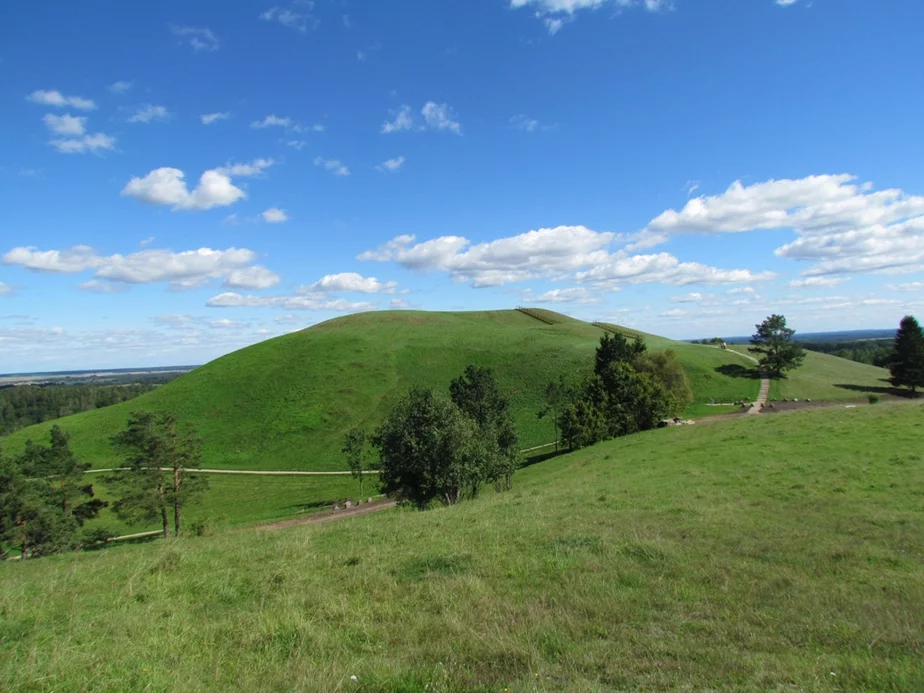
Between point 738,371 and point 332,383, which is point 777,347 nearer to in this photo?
point 738,371

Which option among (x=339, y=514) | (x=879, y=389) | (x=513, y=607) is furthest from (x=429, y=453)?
(x=879, y=389)

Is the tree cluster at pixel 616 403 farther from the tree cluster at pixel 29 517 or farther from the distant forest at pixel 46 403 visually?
the distant forest at pixel 46 403

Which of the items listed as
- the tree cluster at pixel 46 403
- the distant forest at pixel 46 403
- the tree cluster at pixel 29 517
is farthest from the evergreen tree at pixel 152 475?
the tree cluster at pixel 46 403

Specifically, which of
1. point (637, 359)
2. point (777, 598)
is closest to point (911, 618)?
point (777, 598)

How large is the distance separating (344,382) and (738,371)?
76222 millimetres

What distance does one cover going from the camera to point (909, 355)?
258 feet

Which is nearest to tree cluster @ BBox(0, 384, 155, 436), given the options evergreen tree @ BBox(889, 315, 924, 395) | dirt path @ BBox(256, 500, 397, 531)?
dirt path @ BBox(256, 500, 397, 531)

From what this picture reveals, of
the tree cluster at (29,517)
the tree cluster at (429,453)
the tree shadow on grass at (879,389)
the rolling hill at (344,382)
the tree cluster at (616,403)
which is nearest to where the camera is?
the tree cluster at (429,453)

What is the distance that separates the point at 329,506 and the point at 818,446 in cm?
4389

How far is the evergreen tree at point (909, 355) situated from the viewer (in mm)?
77500

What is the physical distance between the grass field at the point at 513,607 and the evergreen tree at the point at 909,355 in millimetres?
83439

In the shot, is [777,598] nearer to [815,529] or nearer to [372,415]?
[815,529]

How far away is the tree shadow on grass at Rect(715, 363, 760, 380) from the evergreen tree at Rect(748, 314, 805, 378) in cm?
255

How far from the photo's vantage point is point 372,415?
3403 inches
